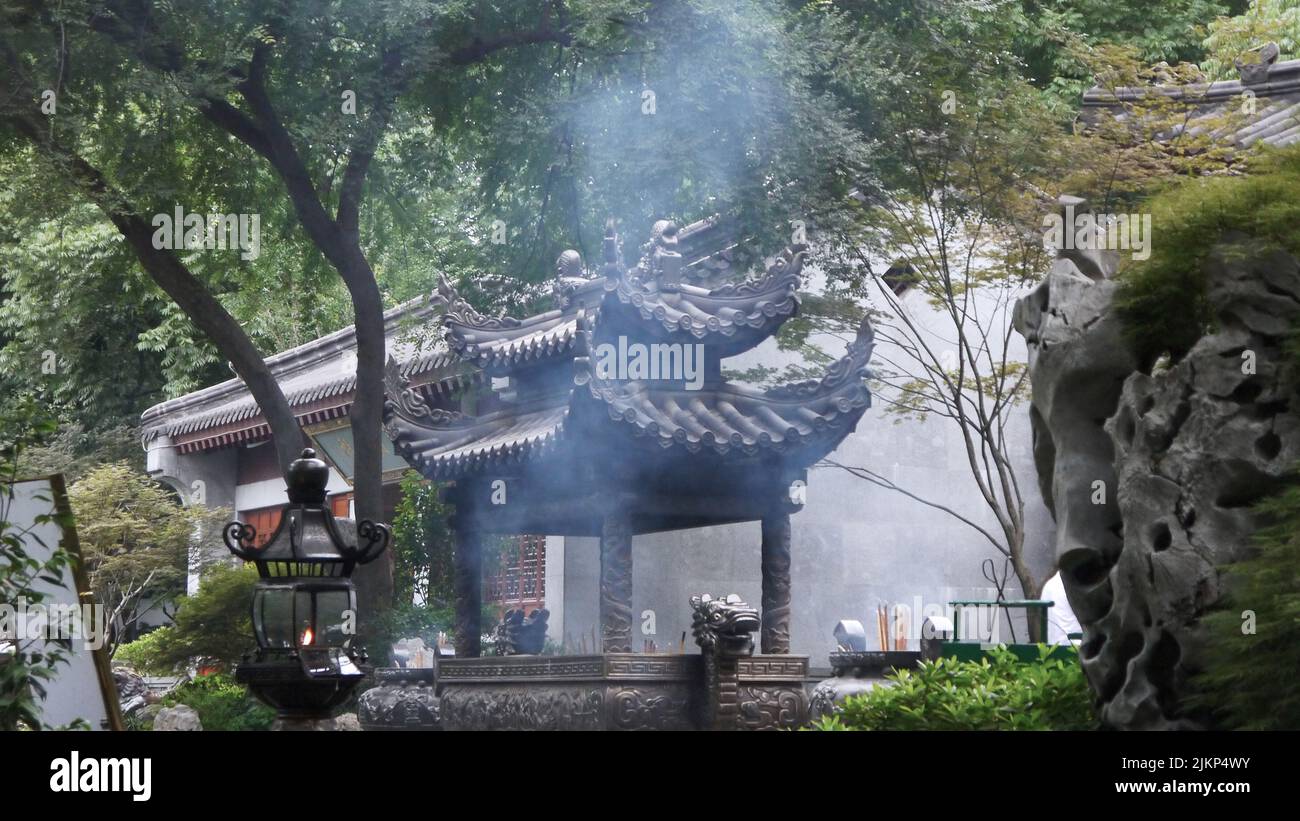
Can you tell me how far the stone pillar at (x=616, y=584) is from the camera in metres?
9.86

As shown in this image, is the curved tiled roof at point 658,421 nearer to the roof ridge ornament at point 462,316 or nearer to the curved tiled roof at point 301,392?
the roof ridge ornament at point 462,316

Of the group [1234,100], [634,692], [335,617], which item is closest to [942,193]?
[1234,100]

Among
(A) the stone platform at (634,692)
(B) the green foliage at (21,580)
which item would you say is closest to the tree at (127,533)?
(A) the stone platform at (634,692)

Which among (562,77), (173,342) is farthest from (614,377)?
(173,342)

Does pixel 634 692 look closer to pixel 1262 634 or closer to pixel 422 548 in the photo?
pixel 1262 634

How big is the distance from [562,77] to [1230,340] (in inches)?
384

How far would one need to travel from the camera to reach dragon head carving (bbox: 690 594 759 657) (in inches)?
378

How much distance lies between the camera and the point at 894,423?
17.7 metres

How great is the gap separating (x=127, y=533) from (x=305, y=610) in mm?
14087

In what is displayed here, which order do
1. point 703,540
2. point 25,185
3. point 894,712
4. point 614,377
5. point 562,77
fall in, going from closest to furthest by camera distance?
point 894,712, point 614,377, point 25,185, point 562,77, point 703,540

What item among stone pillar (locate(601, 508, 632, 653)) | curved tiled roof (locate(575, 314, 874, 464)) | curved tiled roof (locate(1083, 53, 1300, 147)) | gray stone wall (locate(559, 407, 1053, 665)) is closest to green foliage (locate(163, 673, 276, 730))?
gray stone wall (locate(559, 407, 1053, 665))

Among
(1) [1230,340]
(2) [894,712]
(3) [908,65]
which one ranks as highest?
(3) [908,65]

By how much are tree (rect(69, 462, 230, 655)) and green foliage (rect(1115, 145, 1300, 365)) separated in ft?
50.5
